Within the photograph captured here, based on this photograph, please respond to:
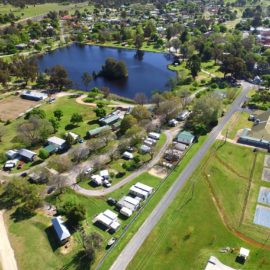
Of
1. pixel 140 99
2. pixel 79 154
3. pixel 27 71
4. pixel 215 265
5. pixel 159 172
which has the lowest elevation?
pixel 215 265

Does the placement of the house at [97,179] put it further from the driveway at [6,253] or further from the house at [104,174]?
the driveway at [6,253]

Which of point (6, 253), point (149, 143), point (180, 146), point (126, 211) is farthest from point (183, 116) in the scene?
point (6, 253)

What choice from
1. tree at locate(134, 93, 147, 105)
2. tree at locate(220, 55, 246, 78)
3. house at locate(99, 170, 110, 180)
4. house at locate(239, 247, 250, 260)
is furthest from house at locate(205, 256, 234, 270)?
tree at locate(220, 55, 246, 78)

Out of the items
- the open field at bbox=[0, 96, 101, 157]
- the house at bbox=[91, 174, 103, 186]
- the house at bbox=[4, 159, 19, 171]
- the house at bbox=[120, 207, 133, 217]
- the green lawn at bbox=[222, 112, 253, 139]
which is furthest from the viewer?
the green lawn at bbox=[222, 112, 253, 139]

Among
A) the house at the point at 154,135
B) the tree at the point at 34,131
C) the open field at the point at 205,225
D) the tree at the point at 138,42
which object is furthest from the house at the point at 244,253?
the tree at the point at 138,42

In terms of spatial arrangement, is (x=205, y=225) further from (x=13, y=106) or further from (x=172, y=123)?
(x=13, y=106)

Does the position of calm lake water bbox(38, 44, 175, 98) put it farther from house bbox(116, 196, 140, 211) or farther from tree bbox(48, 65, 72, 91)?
house bbox(116, 196, 140, 211)
